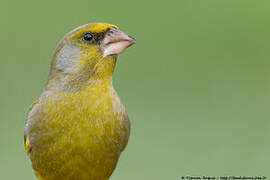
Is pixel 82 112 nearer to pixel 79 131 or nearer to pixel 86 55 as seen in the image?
pixel 79 131

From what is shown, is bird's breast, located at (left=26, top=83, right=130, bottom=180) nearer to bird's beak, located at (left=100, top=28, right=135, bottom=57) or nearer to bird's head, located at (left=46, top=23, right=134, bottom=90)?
bird's head, located at (left=46, top=23, right=134, bottom=90)

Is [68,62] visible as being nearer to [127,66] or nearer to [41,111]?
[41,111]

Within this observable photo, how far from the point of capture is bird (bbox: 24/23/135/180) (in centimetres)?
389

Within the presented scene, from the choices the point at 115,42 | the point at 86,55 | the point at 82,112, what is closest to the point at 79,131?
the point at 82,112

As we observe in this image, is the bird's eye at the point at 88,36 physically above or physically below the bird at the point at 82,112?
above

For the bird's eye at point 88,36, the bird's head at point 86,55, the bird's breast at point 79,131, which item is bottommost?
the bird's breast at point 79,131

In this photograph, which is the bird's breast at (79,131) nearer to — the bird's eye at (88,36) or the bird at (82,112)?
the bird at (82,112)

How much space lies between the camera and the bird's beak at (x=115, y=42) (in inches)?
153

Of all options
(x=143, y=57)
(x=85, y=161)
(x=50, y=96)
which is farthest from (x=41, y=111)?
(x=143, y=57)

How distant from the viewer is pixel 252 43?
6848mm

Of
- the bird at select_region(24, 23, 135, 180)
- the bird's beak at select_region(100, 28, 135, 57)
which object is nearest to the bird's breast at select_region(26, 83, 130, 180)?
the bird at select_region(24, 23, 135, 180)

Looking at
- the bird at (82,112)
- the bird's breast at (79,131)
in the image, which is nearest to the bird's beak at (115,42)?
the bird at (82,112)

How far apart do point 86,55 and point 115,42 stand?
194mm

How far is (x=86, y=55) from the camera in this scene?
3961 millimetres
